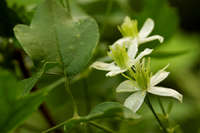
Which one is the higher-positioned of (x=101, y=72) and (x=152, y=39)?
(x=152, y=39)

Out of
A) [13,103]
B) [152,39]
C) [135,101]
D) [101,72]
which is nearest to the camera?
[13,103]

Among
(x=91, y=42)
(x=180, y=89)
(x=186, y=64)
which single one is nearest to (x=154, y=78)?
(x=91, y=42)

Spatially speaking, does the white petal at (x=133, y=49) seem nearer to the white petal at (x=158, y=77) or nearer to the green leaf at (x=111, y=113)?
the white petal at (x=158, y=77)

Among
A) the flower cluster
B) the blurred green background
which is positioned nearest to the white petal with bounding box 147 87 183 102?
the flower cluster

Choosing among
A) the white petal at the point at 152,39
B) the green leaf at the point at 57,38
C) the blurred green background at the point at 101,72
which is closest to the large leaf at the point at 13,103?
the blurred green background at the point at 101,72

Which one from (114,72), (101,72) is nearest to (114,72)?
(114,72)

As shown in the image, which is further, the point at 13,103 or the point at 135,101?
the point at 135,101

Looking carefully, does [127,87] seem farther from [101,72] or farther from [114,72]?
[101,72]

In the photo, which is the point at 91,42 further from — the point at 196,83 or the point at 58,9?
the point at 196,83
